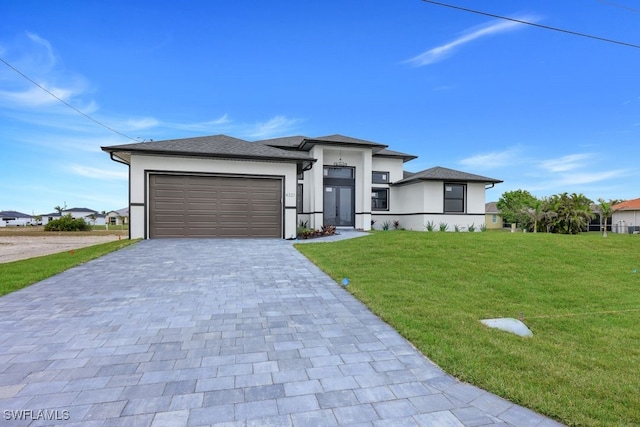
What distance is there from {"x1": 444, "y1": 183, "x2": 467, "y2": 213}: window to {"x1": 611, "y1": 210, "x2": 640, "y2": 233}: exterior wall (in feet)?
68.8

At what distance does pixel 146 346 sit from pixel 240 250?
634 centimetres

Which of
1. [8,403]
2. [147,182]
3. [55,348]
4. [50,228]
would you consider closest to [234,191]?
[147,182]

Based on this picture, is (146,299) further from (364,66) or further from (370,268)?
(364,66)

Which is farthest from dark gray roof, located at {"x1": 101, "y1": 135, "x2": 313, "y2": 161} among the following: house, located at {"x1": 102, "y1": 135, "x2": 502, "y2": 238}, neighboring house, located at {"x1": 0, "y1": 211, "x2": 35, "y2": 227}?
neighboring house, located at {"x1": 0, "y1": 211, "x2": 35, "y2": 227}

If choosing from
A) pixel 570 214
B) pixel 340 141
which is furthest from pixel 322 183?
pixel 570 214

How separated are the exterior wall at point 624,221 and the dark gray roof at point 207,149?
32.1 m

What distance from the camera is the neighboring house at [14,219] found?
221ft

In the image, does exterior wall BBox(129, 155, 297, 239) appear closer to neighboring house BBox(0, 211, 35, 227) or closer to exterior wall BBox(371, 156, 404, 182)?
exterior wall BBox(371, 156, 404, 182)

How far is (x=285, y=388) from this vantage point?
2.48 meters

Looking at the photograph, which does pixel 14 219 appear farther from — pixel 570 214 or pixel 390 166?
pixel 570 214

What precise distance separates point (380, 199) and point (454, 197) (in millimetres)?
4307

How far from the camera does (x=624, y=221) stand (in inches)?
1123

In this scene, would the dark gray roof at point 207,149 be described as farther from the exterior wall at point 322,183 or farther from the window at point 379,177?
the window at point 379,177

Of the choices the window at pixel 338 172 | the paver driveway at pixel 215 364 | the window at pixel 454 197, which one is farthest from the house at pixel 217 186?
the paver driveway at pixel 215 364
